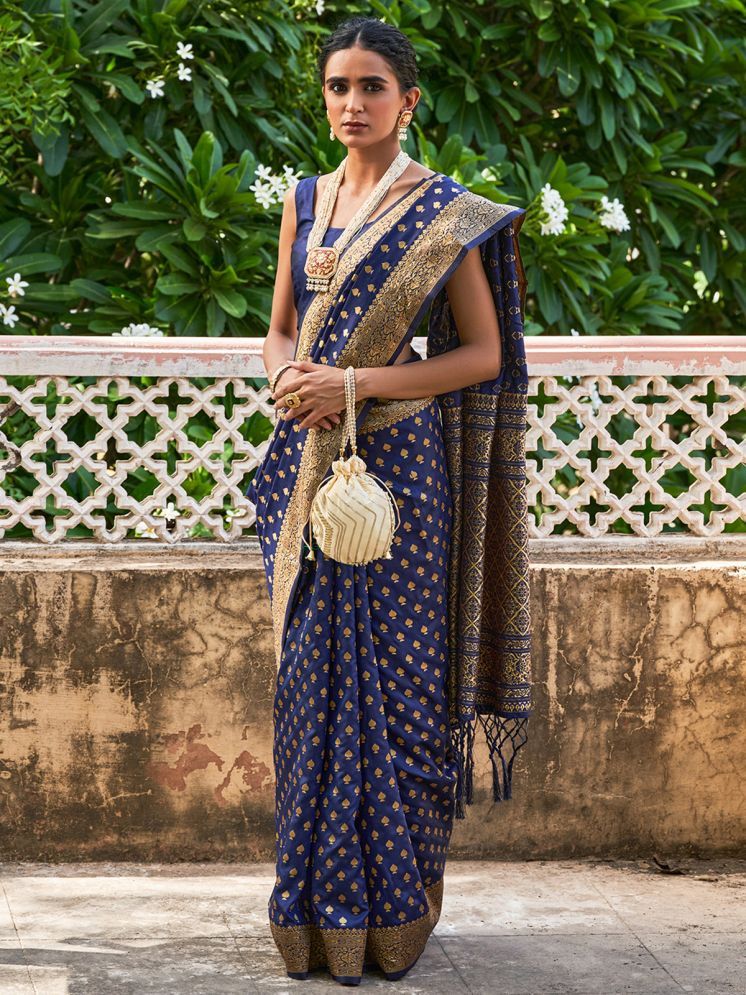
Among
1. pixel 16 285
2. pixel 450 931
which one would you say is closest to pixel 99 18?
pixel 16 285

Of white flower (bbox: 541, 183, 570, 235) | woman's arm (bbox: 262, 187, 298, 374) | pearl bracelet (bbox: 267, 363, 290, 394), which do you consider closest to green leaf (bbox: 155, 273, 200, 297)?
white flower (bbox: 541, 183, 570, 235)

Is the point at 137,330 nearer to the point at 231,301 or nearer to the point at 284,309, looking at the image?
the point at 231,301

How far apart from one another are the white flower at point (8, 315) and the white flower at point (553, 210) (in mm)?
1787

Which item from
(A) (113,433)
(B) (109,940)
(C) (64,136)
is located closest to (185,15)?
(C) (64,136)

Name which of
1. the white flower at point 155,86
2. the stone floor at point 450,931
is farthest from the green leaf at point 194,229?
the stone floor at point 450,931

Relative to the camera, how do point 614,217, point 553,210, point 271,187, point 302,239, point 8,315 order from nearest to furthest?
point 302,239
point 8,315
point 271,187
point 553,210
point 614,217

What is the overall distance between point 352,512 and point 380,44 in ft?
3.17

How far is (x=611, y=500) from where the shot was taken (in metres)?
4.18

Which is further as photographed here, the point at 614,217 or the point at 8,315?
the point at 614,217

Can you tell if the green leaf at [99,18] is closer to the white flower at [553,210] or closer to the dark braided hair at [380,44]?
the white flower at [553,210]

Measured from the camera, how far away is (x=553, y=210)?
5.13m

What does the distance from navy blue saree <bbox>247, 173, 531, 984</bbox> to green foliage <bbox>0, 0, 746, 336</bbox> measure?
1.56 meters

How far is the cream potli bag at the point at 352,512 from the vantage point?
10.0 ft

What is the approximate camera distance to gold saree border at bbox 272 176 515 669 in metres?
3.18
